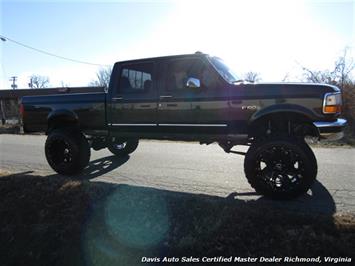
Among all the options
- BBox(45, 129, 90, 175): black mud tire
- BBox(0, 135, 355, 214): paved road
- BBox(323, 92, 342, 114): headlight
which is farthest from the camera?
BBox(45, 129, 90, 175): black mud tire

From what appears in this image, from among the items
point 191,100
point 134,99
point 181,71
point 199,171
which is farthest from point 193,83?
point 199,171

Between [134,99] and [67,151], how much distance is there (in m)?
2.00

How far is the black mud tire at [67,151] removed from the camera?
6312mm

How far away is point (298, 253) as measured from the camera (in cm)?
301

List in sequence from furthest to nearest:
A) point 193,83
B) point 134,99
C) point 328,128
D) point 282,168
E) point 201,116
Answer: point 134,99 < point 201,116 < point 193,83 < point 282,168 < point 328,128

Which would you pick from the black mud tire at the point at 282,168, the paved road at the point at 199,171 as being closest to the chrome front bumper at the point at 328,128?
the black mud tire at the point at 282,168

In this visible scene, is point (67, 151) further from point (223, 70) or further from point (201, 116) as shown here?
point (223, 70)

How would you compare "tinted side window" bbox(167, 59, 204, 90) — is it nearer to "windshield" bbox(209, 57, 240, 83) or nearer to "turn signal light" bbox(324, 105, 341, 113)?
"windshield" bbox(209, 57, 240, 83)

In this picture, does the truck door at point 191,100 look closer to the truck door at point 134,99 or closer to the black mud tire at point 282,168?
the truck door at point 134,99

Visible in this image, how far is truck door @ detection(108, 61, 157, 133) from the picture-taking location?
5.57 metres

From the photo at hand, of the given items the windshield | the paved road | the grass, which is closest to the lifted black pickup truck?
the windshield

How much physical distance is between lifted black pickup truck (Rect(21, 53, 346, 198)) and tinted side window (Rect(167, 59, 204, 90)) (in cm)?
2

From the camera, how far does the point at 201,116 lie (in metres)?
5.13

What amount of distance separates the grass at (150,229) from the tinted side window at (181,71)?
72.7 inches
